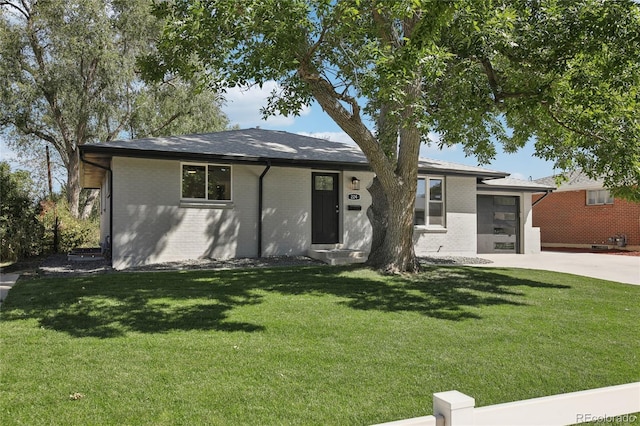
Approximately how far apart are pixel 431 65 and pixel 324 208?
752 centimetres

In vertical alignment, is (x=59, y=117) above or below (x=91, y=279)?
above

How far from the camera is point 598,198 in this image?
22.2m

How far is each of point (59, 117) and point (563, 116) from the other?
21.1 metres

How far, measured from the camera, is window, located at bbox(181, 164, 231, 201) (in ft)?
40.9

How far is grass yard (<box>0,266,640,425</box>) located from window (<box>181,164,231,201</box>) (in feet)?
14.9

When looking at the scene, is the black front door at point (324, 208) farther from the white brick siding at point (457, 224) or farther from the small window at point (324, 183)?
the white brick siding at point (457, 224)

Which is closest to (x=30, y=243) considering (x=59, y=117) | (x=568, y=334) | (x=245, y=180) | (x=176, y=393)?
(x=245, y=180)

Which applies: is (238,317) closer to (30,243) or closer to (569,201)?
(30,243)

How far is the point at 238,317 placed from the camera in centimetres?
601

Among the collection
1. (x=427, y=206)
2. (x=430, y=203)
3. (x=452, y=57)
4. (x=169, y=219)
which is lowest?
(x=169, y=219)

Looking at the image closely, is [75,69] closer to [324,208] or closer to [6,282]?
[324,208]

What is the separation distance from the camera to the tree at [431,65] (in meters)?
6.95

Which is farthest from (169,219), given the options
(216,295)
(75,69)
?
(75,69)

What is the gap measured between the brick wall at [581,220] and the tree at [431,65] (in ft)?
42.8
